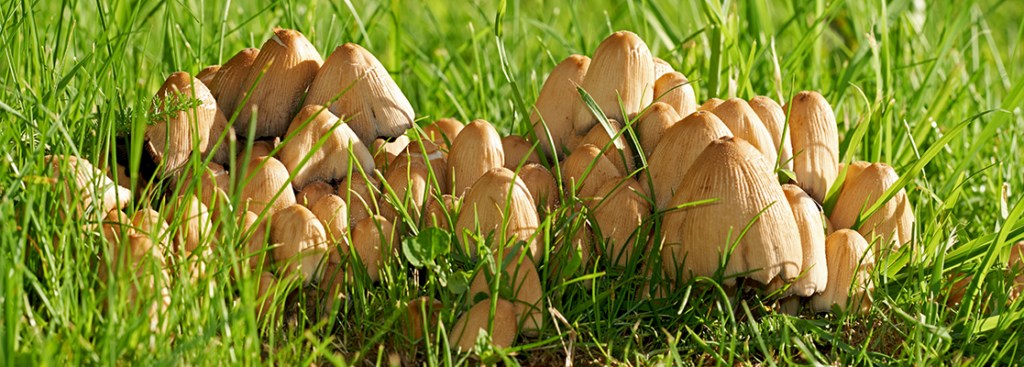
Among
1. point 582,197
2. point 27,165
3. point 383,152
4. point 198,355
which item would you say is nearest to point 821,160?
point 582,197

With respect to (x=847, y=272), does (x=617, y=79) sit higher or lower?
higher

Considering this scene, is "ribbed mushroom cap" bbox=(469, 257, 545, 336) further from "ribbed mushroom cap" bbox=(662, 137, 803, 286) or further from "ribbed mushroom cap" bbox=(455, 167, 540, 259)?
"ribbed mushroom cap" bbox=(662, 137, 803, 286)

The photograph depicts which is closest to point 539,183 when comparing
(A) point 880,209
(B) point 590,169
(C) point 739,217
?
(B) point 590,169

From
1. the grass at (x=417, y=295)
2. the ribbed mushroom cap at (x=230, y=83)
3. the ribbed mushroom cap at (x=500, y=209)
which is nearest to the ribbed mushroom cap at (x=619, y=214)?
the grass at (x=417, y=295)

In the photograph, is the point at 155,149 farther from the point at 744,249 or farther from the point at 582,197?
the point at 744,249

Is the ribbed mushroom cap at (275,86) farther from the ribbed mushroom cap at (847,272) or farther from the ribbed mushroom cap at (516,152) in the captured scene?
the ribbed mushroom cap at (847,272)

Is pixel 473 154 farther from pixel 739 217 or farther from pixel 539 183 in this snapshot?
pixel 739 217

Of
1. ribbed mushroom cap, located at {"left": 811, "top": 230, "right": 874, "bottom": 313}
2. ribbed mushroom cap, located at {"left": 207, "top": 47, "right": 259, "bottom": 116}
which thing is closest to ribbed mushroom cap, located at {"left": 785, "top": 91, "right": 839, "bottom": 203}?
ribbed mushroom cap, located at {"left": 811, "top": 230, "right": 874, "bottom": 313}
